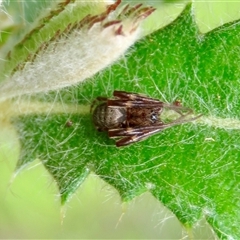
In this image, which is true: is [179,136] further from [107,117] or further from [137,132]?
[107,117]

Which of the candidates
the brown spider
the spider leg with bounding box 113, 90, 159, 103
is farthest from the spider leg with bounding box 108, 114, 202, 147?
the spider leg with bounding box 113, 90, 159, 103

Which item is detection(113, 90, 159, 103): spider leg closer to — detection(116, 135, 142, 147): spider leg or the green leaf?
the green leaf

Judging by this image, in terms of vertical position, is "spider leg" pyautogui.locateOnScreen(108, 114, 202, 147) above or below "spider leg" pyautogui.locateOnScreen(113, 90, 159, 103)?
below

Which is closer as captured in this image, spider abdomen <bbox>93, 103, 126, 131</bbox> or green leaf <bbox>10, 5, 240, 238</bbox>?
green leaf <bbox>10, 5, 240, 238</bbox>

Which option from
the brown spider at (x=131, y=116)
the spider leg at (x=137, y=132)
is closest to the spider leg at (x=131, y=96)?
the brown spider at (x=131, y=116)

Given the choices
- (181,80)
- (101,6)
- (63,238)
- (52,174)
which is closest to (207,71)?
(181,80)

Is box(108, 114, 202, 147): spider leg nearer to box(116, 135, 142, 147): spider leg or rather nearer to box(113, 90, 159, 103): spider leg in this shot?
box(116, 135, 142, 147): spider leg

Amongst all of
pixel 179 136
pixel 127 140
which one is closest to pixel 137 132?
pixel 127 140
